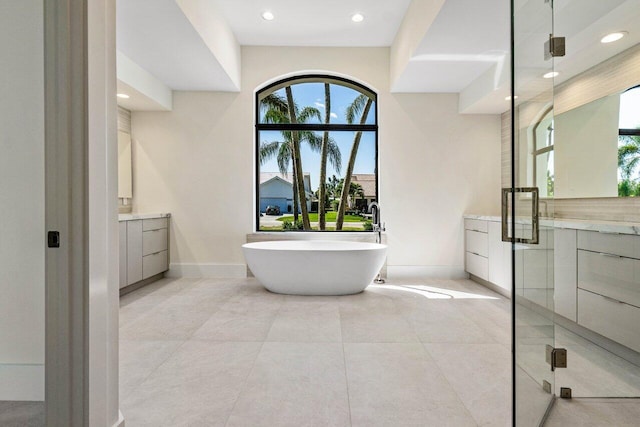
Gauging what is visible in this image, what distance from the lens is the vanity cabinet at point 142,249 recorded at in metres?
3.99

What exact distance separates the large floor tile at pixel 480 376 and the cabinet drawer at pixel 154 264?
315 centimetres

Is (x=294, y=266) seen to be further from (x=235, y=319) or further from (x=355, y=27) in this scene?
(x=355, y=27)

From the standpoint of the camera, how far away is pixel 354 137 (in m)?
5.42

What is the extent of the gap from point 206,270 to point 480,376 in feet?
12.4

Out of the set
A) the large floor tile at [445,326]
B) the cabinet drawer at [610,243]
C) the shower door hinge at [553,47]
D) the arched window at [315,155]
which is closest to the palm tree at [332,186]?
the arched window at [315,155]

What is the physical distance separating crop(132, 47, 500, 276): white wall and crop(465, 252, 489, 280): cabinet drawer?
0.19 metres

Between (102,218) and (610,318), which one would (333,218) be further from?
(102,218)

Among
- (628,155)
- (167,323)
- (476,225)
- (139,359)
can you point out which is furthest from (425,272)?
(139,359)

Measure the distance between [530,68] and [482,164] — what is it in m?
3.81

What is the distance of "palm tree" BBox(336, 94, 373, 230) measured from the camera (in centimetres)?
539

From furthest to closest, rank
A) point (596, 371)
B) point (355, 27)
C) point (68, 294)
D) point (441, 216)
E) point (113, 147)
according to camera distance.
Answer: point (441, 216) < point (355, 27) < point (596, 371) < point (113, 147) < point (68, 294)

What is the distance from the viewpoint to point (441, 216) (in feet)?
16.9
